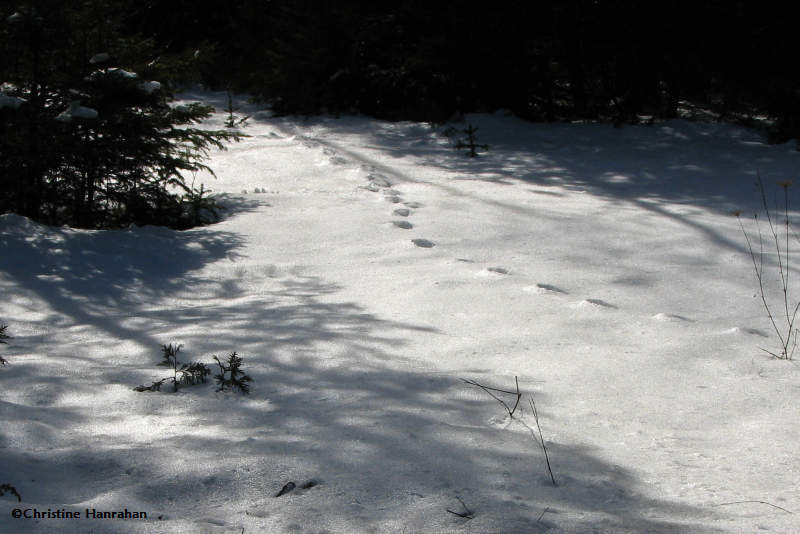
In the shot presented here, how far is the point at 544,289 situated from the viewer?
160 inches

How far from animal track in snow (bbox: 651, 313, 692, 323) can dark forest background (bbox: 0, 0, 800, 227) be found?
4092mm

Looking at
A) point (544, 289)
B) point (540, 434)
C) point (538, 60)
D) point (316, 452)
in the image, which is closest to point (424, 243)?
point (544, 289)

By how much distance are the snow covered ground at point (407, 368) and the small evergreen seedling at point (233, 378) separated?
0.05m

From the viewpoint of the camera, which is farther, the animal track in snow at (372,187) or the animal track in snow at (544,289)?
the animal track in snow at (372,187)

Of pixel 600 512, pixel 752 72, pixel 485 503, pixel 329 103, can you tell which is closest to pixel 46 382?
pixel 485 503

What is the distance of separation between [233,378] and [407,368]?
2.41 feet

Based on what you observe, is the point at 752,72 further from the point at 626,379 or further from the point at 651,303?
the point at 626,379

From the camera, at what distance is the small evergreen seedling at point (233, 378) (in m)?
2.74

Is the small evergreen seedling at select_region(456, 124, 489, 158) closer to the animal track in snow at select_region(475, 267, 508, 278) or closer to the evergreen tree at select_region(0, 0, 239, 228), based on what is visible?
the evergreen tree at select_region(0, 0, 239, 228)

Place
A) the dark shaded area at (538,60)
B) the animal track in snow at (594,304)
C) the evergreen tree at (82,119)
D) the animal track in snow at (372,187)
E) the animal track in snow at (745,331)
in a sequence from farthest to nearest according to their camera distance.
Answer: the dark shaded area at (538,60), the animal track in snow at (372,187), the evergreen tree at (82,119), the animal track in snow at (594,304), the animal track in snow at (745,331)

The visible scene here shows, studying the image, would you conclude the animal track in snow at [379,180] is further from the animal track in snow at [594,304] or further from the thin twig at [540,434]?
the thin twig at [540,434]

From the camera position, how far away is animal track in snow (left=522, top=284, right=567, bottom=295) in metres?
4.03

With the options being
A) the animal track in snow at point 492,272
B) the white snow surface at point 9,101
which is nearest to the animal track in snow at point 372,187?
the animal track in snow at point 492,272

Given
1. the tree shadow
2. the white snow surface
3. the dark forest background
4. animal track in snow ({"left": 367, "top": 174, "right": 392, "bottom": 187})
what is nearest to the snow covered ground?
the tree shadow
